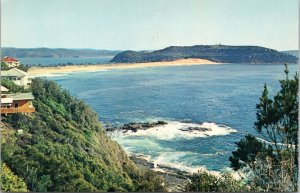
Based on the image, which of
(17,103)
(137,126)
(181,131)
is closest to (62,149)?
(17,103)

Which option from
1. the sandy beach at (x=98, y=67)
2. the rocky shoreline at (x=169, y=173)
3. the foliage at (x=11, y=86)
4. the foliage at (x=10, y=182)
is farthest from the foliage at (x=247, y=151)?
the foliage at (x=11, y=86)

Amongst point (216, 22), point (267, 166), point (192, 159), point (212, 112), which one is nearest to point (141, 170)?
point (192, 159)

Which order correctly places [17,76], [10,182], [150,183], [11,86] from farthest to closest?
[17,76], [11,86], [150,183], [10,182]

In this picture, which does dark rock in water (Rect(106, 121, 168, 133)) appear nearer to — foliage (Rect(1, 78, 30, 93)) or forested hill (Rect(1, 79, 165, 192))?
forested hill (Rect(1, 79, 165, 192))

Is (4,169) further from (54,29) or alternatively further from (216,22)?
(216,22)

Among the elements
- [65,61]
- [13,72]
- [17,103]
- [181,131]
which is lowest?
[181,131]

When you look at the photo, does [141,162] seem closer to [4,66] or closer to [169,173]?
[169,173]

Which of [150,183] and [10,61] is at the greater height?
[10,61]
